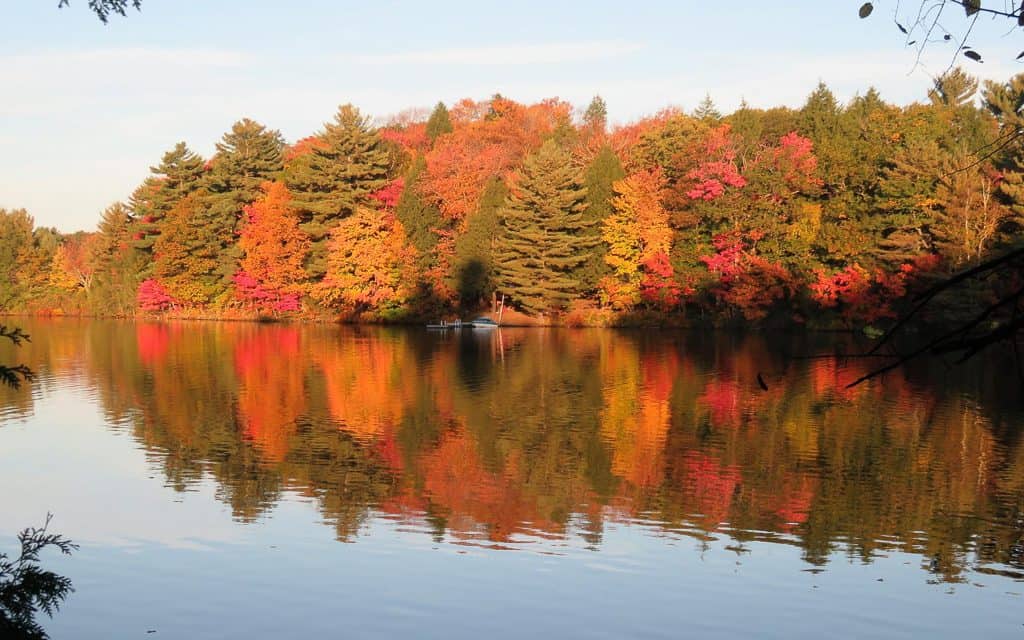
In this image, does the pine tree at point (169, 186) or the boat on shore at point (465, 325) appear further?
the pine tree at point (169, 186)

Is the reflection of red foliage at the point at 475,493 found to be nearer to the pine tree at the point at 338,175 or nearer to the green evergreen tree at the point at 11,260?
the pine tree at the point at 338,175

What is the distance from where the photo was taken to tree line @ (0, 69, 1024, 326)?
1801 inches

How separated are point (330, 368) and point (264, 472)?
53.0ft

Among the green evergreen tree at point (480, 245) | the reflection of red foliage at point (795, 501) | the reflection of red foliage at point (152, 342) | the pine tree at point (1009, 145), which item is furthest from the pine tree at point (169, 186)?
the reflection of red foliage at point (795, 501)

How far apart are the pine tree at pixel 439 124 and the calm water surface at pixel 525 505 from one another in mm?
43646

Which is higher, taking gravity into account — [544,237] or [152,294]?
[544,237]

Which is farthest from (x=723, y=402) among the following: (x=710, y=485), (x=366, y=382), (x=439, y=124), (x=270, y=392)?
(x=439, y=124)

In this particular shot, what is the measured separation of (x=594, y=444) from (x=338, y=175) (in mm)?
45243

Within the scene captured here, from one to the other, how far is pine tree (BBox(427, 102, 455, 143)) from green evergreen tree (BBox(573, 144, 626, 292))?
15.7m

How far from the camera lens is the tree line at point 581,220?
150ft

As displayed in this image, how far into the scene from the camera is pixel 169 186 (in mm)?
69250

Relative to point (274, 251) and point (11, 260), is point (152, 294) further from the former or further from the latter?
point (11, 260)

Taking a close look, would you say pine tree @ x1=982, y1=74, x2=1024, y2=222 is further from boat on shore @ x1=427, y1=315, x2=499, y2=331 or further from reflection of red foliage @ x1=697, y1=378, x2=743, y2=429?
boat on shore @ x1=427, y1=315, x2=499, y2=331

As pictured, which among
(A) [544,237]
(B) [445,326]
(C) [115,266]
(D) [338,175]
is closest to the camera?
(B) [445,326]
